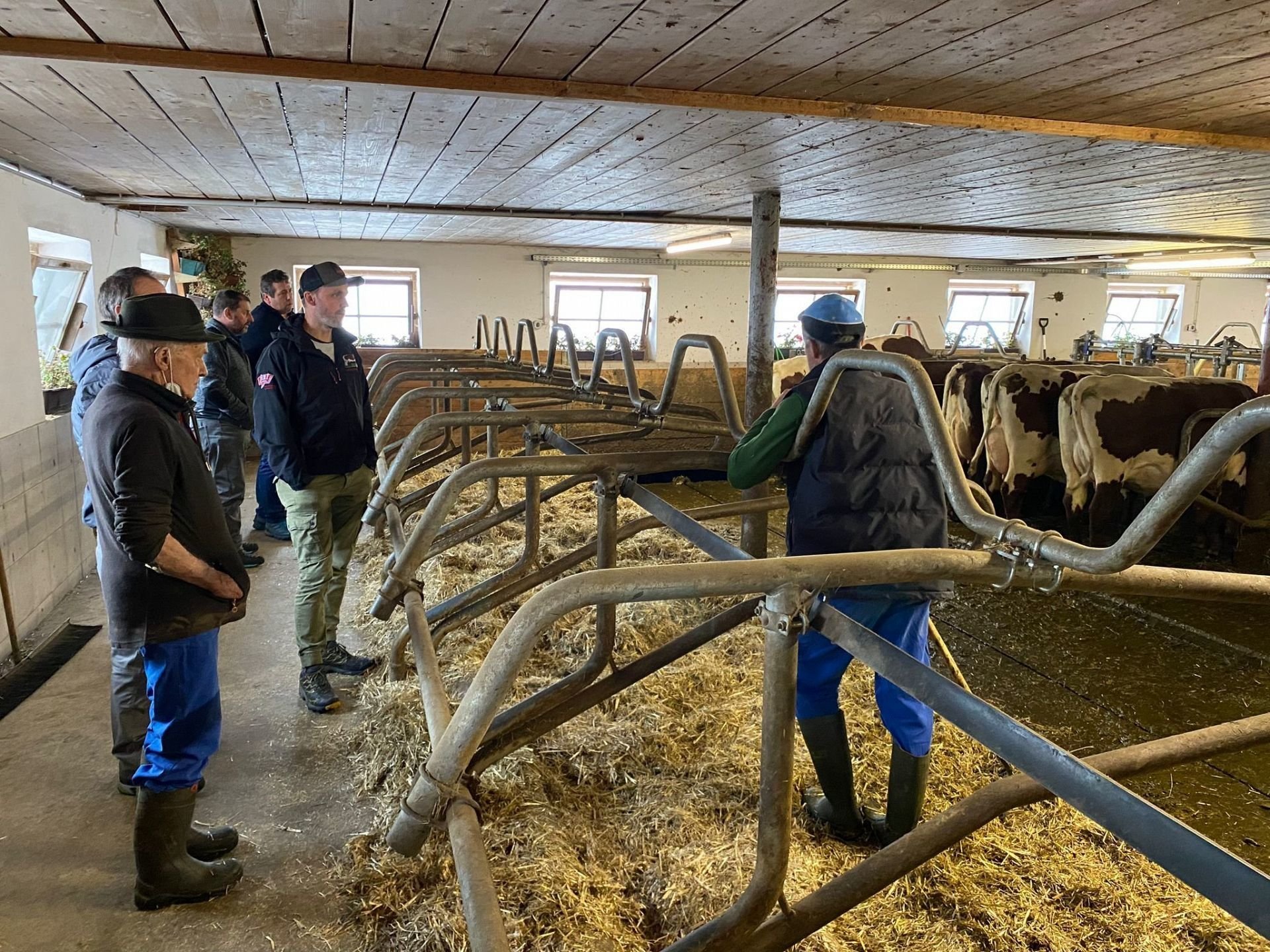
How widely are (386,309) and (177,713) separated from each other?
919 centimetres

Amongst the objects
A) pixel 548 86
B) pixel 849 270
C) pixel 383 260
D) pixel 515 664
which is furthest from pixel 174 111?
pixel 849 270

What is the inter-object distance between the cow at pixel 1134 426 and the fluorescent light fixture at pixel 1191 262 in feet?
18.0

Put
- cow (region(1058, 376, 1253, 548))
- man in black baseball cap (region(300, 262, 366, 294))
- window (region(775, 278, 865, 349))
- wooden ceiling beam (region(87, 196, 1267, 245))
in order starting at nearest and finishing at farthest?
1. man in black baseball cap (region(300, 262, 366, 294))
2. cow (region(1058, 376, 1253, 548))
3. wooden ceiling beam (region(87, 196, 1267, 245))
4. window (region(775, 278, 865, 349))

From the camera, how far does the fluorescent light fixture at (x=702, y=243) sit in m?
8.45

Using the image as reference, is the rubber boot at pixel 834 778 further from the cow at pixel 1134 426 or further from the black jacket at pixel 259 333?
the black jacket at pixel 259 333

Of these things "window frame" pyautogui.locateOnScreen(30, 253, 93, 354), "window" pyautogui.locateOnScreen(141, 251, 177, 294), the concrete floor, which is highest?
"window" pyautogui.locateOnScreen(141, 251, 177, 294)

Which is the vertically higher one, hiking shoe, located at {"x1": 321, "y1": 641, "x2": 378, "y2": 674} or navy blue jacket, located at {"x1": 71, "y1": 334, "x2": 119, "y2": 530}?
navy blue jacket, located at {"x1": 71, "y1": 334, "x2": 119, "y2": 530}

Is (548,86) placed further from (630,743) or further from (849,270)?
(849,270)

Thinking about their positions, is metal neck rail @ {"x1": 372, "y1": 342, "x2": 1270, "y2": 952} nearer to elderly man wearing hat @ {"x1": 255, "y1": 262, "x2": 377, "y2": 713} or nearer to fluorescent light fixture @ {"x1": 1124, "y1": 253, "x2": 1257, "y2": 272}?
elderly man wearing hat @ {"x1": 255, "y1": 262, "x2": 377, "y2": 713}

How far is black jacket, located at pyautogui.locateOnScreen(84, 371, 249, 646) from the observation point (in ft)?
6.94

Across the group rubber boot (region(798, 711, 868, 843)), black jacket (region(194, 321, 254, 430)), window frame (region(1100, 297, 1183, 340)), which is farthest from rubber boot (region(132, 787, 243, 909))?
window frame (region(1100, 297, 1183, 340))

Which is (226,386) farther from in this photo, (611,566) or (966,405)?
(966,405)

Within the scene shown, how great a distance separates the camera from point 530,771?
2670mm

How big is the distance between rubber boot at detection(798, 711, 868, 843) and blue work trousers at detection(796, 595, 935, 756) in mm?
38
